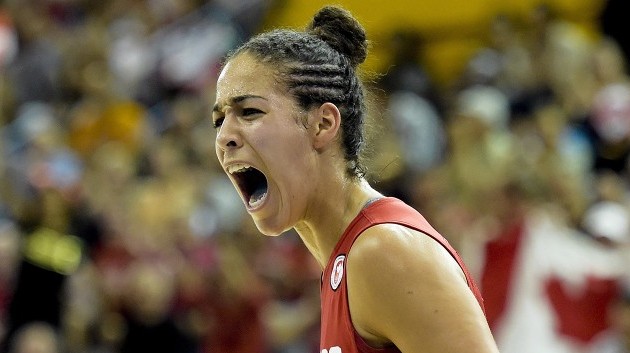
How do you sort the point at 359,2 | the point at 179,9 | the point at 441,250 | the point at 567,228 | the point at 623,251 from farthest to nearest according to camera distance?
the point at 179,9 → the point at 359,2 → the point at 567,228 → the point at 623,251 → the point at 441,250

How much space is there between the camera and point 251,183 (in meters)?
3.26

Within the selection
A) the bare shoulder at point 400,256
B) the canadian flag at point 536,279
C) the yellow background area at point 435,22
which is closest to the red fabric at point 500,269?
the canadian flag at point 536,279

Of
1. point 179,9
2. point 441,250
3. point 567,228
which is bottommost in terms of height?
point 179,9

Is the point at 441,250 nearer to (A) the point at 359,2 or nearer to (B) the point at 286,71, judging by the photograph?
(B) the point at 286,71

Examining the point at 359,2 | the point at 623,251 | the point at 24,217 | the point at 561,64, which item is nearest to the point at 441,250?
the point at 623,251

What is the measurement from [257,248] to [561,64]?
301 centimetres

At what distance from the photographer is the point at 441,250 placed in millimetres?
2822

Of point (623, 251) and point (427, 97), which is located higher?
point (623, 251)

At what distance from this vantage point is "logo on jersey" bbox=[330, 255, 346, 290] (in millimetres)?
2977

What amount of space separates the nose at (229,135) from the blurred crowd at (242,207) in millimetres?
3836

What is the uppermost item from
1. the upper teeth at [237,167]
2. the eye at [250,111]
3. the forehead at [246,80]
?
the forehead at [246,80]

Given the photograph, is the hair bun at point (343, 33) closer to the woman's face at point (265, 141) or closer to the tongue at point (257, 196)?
the woman's face at point (265, 141)

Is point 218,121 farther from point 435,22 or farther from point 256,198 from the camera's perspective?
point 435,22

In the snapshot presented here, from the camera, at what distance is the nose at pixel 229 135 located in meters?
3.13
